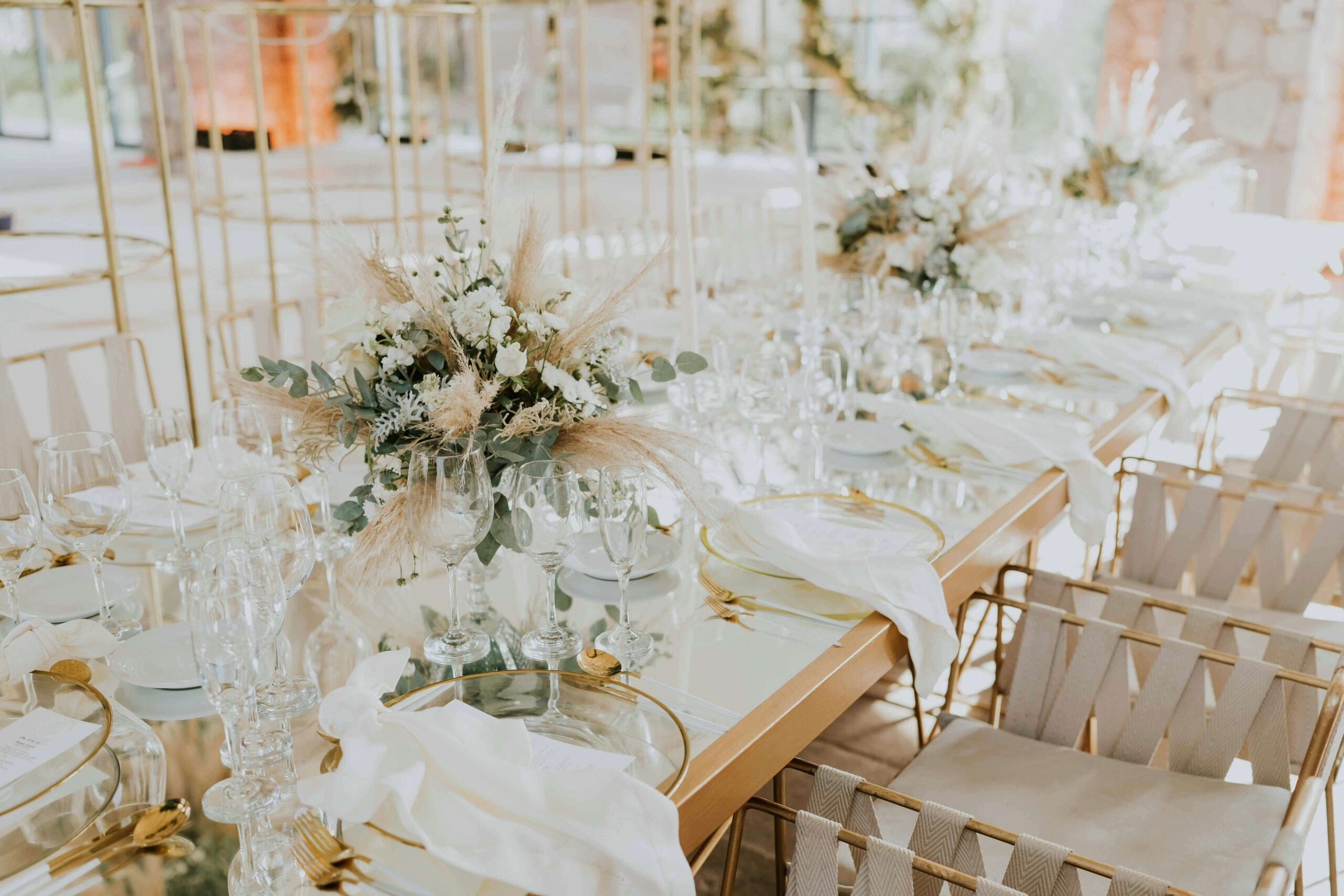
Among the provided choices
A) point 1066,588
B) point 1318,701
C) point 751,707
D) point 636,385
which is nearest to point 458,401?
point 636,385

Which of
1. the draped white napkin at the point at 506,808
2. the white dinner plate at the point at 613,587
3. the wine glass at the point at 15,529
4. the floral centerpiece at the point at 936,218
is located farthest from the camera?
the floral centerpiece at the point at 936,218

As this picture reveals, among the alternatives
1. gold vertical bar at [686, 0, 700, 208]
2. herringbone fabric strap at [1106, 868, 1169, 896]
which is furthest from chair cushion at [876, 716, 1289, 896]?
gold vertical bar at [686, 0, 700, 208]

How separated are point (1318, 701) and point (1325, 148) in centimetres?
530

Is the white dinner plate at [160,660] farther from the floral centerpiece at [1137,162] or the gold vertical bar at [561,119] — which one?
the floral centerpiece at [1137,162]

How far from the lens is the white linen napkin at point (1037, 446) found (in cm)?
180

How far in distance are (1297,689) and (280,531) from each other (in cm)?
126

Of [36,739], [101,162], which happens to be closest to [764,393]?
[36,739]

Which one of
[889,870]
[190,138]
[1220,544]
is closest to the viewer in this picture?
[889,870]

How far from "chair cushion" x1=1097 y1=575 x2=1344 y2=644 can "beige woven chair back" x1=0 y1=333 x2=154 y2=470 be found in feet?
5.64

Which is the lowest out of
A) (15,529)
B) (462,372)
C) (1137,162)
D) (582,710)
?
(582,710)

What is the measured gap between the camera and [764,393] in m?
1.69

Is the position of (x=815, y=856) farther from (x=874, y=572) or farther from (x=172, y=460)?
(x=172, y=460)

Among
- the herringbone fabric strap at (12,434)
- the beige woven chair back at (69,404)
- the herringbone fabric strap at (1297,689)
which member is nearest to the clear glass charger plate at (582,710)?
Answer: the herringbone fabric strap at (1297,689)

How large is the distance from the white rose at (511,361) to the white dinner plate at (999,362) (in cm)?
133
